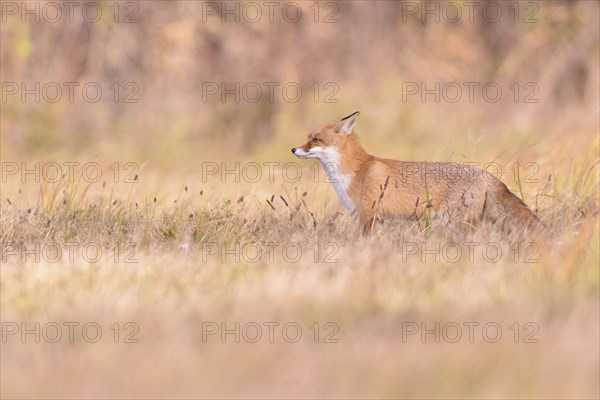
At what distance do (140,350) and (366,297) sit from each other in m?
1.17

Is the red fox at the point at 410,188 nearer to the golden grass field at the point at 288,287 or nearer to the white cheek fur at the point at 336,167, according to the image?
the white cheek fur at the point at 336,167

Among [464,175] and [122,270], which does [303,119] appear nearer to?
[464,175]

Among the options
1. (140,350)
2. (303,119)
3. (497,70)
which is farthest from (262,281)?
(497,70)

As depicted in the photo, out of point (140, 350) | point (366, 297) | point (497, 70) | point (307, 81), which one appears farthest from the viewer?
point (497, 70)

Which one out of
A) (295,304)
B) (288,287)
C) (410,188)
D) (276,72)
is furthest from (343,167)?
(276,72)

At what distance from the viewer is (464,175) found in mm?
7254

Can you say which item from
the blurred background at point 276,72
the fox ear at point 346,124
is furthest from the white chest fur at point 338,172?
the blurred background at point 276,72

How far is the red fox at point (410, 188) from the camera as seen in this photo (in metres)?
7.14

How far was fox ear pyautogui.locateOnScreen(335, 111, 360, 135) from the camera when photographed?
7496 mm

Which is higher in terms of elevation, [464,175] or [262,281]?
[464,175]

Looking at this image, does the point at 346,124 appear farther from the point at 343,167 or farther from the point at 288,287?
the point at 288,287

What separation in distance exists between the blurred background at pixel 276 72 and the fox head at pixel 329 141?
6.46 meters

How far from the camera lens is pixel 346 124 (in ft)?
24.7

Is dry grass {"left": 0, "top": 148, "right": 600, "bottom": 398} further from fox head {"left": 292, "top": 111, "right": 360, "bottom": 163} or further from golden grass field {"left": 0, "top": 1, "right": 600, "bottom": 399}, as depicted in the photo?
fox head {"left": 292, "top": 111, "right": 360, "bottom": 163}
